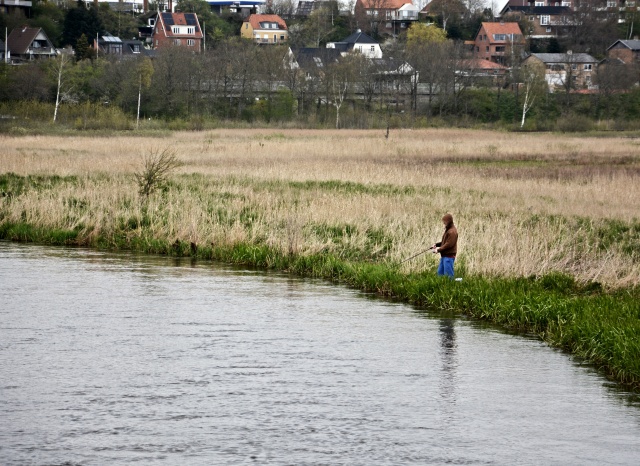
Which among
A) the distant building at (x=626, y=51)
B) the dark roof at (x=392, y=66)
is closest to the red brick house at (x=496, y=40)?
the distant building at (x=626, y=51)

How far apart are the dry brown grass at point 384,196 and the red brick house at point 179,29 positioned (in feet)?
269

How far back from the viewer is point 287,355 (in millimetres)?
17531

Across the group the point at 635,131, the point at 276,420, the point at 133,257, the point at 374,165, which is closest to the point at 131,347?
the point at 276,420

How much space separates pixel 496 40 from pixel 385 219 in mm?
113928

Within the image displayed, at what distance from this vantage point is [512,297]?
21000 millimetres

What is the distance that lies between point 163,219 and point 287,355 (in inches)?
583

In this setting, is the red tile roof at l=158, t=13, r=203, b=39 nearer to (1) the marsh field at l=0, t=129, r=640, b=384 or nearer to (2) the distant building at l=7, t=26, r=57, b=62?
(2) the distant building at l=7, t=26, r=57, b=62

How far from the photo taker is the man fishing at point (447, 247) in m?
21.6

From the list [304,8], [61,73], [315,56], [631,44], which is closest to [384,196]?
[61,73]

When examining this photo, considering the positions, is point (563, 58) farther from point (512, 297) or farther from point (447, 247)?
point (512, 297)

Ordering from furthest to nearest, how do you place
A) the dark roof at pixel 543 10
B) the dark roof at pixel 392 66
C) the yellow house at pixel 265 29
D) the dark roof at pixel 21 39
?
the dark roof at pixel 543 10 → the yellow house at pixel 265 29 → the dark roof at pixel 21 39 → the dark roof at pixel 392 66

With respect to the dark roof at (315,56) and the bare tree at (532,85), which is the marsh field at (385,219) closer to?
the bare tree at (532,85)

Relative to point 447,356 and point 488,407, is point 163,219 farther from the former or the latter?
point 488,407

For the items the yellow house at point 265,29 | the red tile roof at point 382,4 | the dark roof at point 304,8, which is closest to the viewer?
the yellow house at point 265,29
